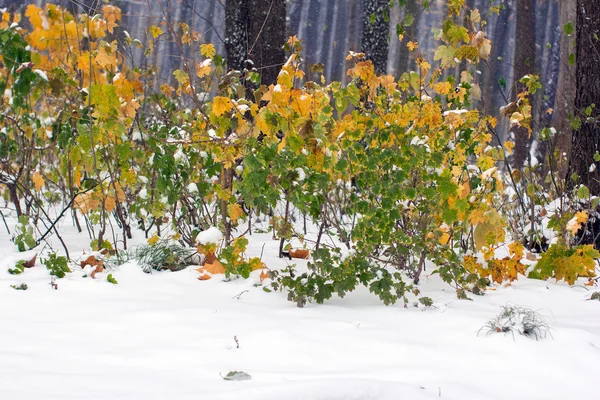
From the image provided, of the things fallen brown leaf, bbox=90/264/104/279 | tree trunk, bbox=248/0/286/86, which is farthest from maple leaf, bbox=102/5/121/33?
tree trunk, bbox=248/0/286/86

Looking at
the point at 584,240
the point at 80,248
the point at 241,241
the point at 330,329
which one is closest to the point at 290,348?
the point at 330,329

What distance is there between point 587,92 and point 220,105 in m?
2.53

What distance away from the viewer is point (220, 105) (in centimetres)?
296

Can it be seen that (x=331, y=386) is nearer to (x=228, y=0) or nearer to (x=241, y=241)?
(x=241, y=241)

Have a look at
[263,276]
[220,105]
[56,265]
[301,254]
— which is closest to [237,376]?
[263,276]

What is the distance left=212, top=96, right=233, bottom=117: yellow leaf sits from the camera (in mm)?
2934

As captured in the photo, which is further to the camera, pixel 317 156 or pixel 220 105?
pixel 220 105

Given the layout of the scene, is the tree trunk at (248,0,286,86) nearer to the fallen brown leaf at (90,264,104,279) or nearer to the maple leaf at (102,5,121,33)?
the maple leaf at (102,5,121,33)

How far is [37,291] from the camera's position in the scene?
2.80 meters

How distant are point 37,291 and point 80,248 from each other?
3.78 ft

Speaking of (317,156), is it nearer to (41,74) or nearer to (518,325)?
(518,325)

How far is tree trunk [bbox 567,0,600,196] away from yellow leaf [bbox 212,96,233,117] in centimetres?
235

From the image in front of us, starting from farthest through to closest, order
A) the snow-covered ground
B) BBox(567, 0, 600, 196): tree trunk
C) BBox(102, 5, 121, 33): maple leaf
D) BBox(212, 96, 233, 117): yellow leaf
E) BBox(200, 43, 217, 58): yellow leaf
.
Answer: BBox(567, 0, 600, 196): tree trunk
BBox(200, 43, 217, 58): yellow leaf
BBox(102, 5, 121, 33): maple leaf
BBox(212, 96, 233, 117): yellow leaf
the snow-covered ground

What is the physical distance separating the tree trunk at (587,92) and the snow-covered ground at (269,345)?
1381 mm
